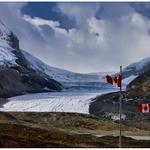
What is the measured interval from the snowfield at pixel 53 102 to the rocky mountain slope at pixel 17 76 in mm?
622

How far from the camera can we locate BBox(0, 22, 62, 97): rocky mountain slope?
31.2m

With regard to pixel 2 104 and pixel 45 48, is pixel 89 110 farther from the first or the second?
pixel 45 48

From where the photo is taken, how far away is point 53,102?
30.0 metres

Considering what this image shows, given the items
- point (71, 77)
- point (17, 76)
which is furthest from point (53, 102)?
point (17, 76)

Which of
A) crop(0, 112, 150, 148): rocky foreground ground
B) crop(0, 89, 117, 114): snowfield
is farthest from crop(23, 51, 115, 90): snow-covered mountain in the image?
crop(0, 112, 150, 148): rocky foreground ground

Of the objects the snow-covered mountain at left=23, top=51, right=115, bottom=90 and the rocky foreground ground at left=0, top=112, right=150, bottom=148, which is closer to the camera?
the rocky foreground ground at left=0, top=112, right=150, bottom=148

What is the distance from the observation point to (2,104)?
97.8ft

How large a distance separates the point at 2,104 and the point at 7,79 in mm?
3904

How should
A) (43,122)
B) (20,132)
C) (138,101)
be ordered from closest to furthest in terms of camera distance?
(20,132)
(43,122)
(138,101)

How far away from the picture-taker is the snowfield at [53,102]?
29969 millimetres

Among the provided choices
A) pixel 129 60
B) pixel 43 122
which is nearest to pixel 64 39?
pixel 129 60

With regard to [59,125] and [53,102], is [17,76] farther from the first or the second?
[59,125]

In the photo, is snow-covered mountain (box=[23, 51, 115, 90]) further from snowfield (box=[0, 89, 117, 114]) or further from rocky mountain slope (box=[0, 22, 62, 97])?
rocky mountain slope (box=[0, 22, 62, 97])

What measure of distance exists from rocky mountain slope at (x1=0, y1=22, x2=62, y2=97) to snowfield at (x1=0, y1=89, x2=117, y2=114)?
2.04ft
